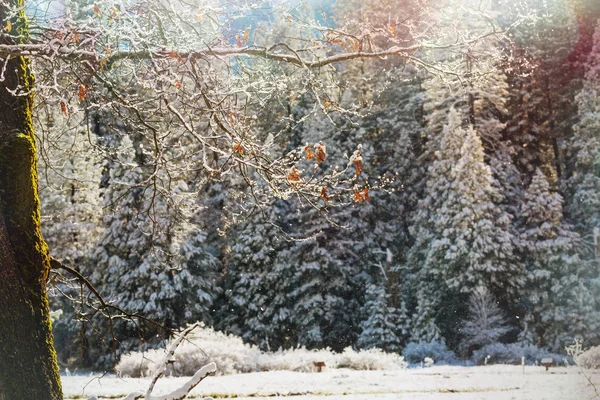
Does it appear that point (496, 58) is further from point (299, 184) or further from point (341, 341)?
point (341, 341)

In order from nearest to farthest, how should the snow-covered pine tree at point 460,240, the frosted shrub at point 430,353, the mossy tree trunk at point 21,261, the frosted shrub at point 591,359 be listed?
the mossy tree trunk at point 21,261 < the frosted shrub at point 591,359 < the frosted shrub at point 430,353 < the snow-covered pine tree at point 460,240

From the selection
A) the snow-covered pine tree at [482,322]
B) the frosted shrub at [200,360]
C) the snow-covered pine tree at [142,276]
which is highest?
the snow-covered pine tree at [142,276]

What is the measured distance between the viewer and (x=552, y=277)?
81.9ft

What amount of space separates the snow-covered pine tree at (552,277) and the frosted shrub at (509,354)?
148 cm

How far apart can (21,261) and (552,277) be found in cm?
2435

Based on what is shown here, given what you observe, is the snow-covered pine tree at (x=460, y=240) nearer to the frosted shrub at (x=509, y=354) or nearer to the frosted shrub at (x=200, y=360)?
the frosted shrub at (x=509, y=354)

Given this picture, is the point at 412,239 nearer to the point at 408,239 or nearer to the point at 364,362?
the point at 408,239

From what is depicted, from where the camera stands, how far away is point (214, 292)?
2684cm

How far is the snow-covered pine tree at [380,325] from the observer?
24875mm

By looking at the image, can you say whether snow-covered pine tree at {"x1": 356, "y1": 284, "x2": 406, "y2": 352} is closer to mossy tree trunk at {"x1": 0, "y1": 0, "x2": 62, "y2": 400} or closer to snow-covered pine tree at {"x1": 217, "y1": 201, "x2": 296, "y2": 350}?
snow-covered pine tree at {"x1": 217, "y1": 201, "x2": 296, "y2": 350}

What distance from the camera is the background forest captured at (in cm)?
2435

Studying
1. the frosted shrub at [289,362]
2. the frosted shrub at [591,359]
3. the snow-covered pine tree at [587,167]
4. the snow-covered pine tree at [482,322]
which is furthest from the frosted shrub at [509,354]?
the frosted shrub at [289,362]

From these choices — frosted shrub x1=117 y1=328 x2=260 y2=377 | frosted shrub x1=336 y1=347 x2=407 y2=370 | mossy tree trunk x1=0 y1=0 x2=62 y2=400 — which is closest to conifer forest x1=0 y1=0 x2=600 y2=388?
frosted shrub x1=336 y1=347 x2=407 y2=370

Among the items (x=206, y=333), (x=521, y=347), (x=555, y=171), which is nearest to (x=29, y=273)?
(x=206, y=333)
